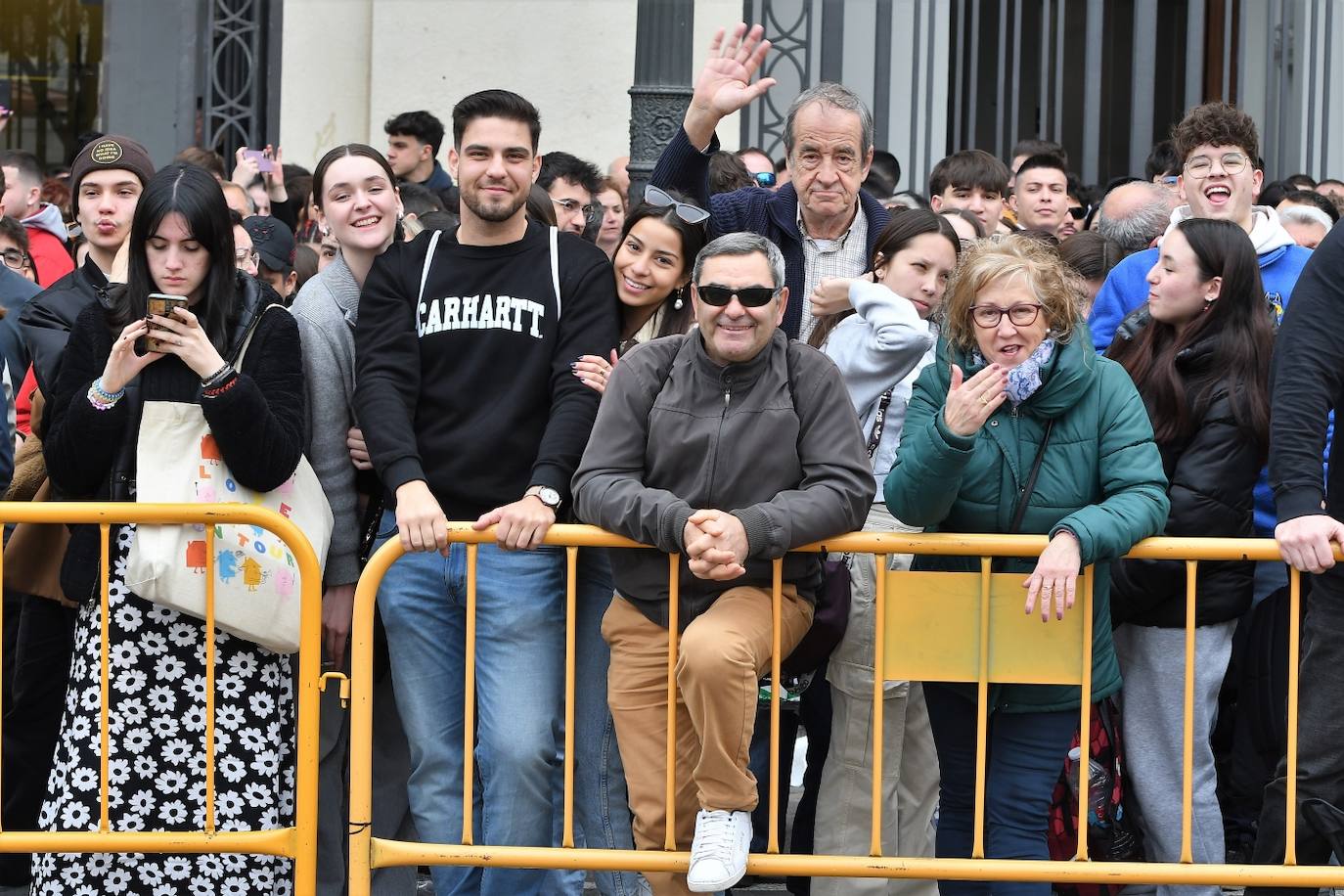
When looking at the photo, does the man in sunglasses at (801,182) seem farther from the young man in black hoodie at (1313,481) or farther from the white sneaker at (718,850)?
the white sneaker at (718,850)

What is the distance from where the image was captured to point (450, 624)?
16.1ft

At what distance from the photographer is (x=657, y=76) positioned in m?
8.41

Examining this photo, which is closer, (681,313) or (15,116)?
(681,313)

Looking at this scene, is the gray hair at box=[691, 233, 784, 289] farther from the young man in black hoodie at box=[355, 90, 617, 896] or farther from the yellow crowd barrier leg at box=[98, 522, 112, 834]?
the yellow crowd barrier leg at box=[98, 522, 112, 834]

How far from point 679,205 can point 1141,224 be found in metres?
2.55

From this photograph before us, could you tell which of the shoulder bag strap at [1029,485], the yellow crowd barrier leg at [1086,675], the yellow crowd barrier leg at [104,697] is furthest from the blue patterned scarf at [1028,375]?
the yellow crowd barrier leg at [104,697]

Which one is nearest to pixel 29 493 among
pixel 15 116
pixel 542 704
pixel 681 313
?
pixel 542 704

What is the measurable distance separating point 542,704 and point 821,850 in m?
0.94

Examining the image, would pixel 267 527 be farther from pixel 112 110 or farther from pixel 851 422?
pixel 112 110

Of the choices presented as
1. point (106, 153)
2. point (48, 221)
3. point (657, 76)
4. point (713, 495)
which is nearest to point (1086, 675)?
point (713, 495)

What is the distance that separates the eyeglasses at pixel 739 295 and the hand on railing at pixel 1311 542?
4.73ft

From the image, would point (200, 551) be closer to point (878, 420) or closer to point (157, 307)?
point (157, 307)

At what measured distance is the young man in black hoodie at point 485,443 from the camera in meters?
4.79

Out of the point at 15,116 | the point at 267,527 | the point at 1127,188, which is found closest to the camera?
the point at 267,527
